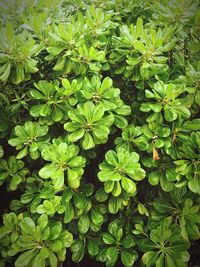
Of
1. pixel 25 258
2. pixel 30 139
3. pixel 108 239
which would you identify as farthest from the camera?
pixel 108 239

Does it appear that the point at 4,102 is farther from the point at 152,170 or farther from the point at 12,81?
the point at 152,170

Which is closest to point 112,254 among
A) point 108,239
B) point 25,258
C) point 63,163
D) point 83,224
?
point 108,239

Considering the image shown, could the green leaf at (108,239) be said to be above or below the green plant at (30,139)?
below

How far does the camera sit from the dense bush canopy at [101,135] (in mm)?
1435

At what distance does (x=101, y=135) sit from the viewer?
140 centimetres

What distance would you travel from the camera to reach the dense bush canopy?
1435mm

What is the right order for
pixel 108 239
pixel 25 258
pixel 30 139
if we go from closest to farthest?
pixel 25 258
pixel 30 139
pixel 108 239

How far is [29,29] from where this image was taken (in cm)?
162

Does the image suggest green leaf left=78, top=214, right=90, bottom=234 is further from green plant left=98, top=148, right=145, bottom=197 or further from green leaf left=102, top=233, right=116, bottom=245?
green plant left=98, top=148, right=145, bottom=197

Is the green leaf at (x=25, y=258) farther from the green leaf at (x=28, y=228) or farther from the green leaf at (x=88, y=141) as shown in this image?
the green leaf at (x=88, y=141)

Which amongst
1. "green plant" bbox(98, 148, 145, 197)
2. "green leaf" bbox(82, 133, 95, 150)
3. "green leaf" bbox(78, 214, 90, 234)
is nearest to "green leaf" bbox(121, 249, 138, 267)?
"green leaf" bbox(78, 214, 90, 234)

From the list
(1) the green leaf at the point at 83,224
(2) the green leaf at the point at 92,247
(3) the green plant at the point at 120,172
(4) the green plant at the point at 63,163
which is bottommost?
(2) the green leaf at the point at 92,247

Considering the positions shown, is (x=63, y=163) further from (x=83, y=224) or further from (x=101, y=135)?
(x=83, y=224)

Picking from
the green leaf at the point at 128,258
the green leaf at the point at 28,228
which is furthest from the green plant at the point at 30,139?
the green leaf at the point at 128,258
